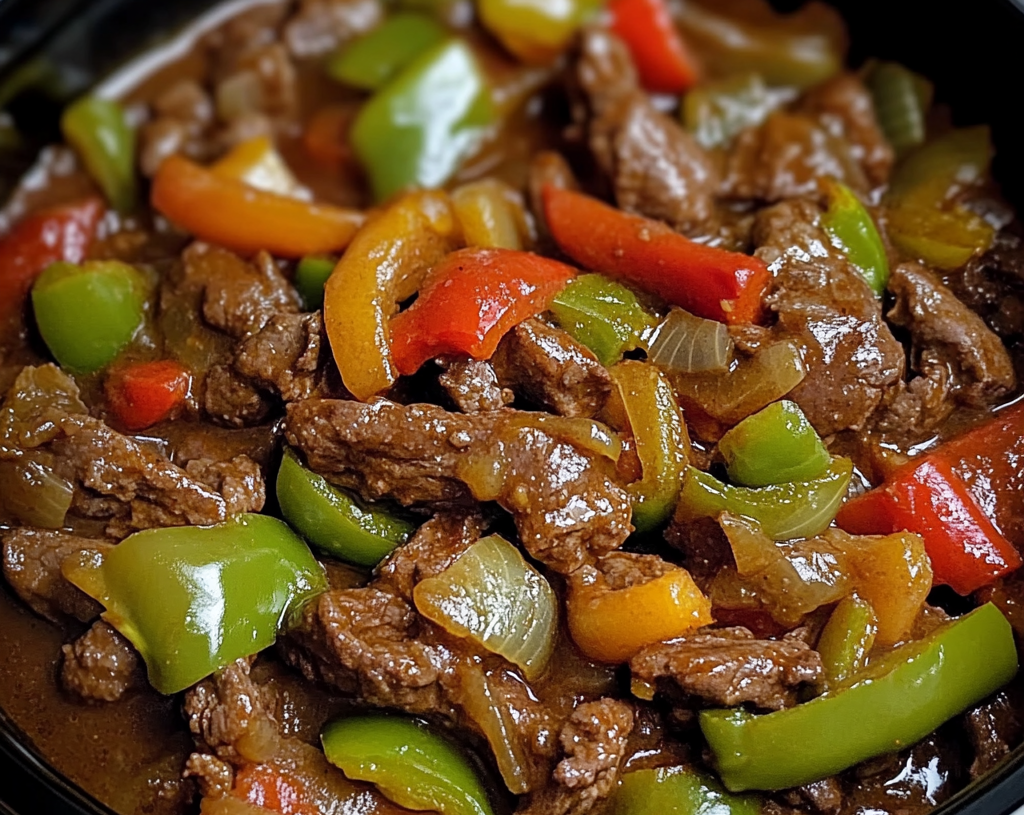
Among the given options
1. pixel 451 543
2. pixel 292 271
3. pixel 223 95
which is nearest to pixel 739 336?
pixel 451 543

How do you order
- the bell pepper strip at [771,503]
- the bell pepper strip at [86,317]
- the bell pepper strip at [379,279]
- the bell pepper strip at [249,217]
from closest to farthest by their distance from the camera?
the bell pepper strip at [771,503]
the bell pepper strip at [379,279]
the bell pepper strip at [86,317]
the bell pepper strip at [249,217]

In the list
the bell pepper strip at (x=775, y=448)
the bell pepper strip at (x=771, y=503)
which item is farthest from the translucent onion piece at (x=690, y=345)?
the bell pepper strip at (x=771, y=503)

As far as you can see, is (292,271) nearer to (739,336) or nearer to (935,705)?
(739,336)

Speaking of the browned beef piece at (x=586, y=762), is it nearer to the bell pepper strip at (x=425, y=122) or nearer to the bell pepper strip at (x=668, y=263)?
the bell pepper strip at (x=668, y=263)

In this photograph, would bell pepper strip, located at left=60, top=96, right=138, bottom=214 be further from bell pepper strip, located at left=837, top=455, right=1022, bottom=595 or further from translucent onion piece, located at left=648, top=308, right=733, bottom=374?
bell pepper strip, located at left=837, top=455, right=1022, bottom=595

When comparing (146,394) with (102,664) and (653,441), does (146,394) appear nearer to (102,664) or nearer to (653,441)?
(102,664)

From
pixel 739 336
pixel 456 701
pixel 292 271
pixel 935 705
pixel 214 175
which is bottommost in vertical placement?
pixel 935 705
